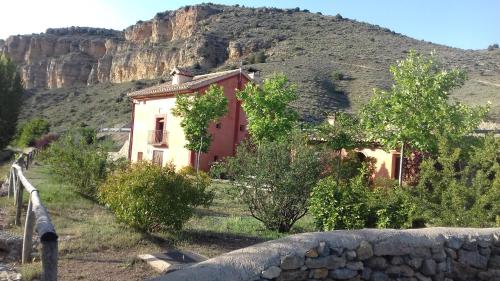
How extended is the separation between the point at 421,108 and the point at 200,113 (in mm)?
10767

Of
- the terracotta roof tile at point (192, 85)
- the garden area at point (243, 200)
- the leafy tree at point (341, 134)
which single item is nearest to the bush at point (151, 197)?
the garden area at point (243, 200)

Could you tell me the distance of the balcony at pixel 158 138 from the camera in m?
26.6

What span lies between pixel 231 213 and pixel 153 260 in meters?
5.73

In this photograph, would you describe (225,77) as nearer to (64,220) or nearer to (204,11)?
(64,220)

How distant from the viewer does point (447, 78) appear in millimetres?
14086

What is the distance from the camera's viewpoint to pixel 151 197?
302 inches

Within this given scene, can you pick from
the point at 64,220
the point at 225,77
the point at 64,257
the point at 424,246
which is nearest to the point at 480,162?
the point at 424,246

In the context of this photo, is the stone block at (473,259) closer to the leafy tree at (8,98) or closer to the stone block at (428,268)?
the stone block at (428,268)

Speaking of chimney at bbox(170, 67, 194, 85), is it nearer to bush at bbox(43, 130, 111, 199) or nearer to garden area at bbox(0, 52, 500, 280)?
garden area at bbox(0, 52, 500, 280)

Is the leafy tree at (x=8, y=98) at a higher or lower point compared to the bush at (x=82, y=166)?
higher

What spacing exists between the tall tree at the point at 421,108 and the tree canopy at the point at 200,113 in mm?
8806

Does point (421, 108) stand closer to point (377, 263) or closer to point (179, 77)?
point (377, 263)

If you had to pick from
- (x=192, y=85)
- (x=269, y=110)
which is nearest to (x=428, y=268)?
(x=269, y=110)

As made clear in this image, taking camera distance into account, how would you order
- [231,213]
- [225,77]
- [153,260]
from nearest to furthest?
[153,260] < [231,213] < [225,77]
